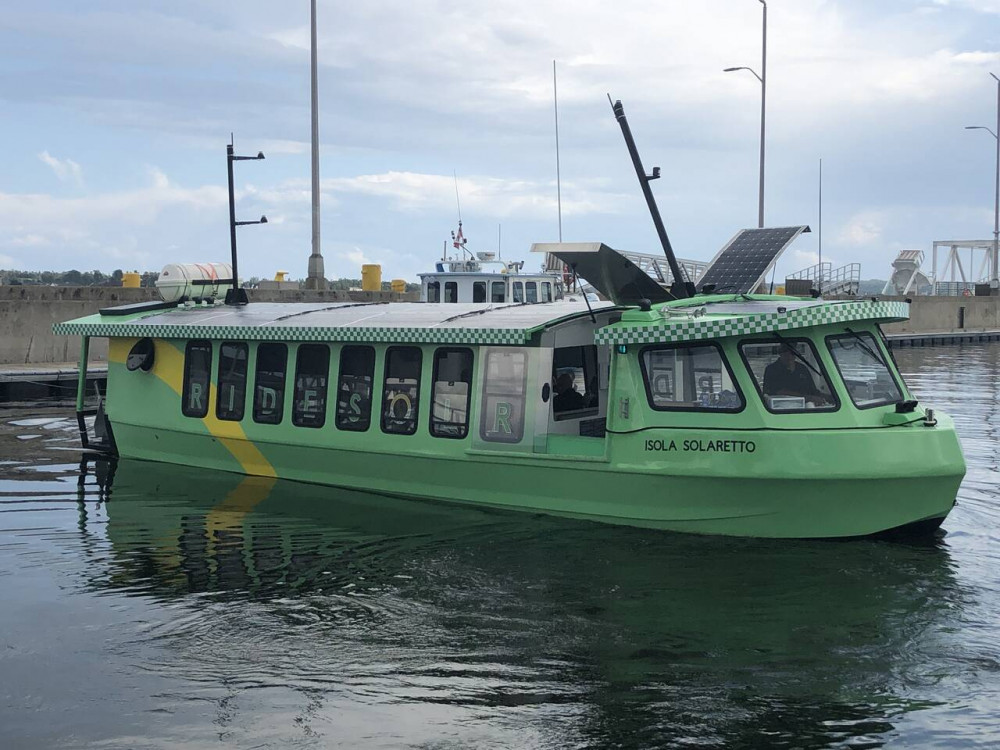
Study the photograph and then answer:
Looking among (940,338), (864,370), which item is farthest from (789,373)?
(940,338)

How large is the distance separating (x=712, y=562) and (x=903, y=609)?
1890 mm

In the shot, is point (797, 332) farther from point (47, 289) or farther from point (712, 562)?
point (47, 289)

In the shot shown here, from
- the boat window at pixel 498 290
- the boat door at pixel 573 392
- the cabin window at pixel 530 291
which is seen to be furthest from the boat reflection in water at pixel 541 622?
the cabin window at pixel 530 291

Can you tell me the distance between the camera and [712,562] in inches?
436

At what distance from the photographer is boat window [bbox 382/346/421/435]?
44.3ft

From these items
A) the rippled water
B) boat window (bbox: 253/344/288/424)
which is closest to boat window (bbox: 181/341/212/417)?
boat window (bbox: 253/344/288/424)

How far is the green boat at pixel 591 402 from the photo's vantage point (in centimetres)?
1106

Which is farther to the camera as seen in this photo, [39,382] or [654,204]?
[39,382]

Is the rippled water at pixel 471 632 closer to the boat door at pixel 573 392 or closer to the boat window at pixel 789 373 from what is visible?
the boat door at pixel 573 392

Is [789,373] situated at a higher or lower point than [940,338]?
lower

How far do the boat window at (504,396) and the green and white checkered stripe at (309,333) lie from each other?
0.27m

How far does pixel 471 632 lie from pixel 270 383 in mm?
6587

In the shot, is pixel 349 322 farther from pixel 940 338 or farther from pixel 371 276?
pixel 940 338

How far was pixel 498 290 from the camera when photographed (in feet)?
94.3
